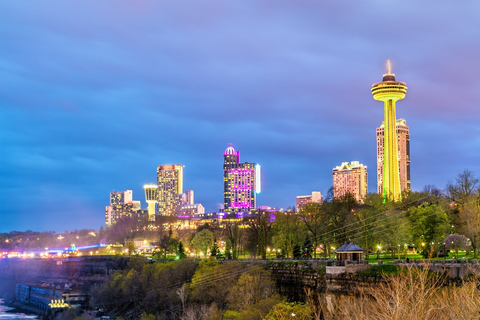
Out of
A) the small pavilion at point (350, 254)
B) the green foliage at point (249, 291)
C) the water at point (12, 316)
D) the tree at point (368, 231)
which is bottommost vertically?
the water at point (12, 316)

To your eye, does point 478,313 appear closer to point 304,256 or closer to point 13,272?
point 304,256

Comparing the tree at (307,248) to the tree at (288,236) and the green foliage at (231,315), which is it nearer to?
the tree at (288,236)

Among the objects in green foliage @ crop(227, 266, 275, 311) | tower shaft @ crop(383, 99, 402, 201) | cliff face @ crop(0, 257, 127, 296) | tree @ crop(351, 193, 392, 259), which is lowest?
cliff face @ crop(0, 257, 127, 296)

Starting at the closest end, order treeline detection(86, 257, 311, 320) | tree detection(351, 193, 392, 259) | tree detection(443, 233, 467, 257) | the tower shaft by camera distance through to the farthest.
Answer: treeline detection(86, 257, 311, 320) → tree detection(443, 233, 467, 257) → tree detection(351, 193, 392, 259) → the tower shaft

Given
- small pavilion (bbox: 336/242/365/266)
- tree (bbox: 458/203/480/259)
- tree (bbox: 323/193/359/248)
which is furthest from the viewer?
tree (bbox: 323/193/359/248)

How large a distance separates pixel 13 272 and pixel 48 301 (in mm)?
68508

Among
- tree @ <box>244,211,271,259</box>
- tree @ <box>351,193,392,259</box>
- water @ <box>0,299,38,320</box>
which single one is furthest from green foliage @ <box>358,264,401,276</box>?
water @ <box>0,299,38,320</box>

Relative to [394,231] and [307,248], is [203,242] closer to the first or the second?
→ [307,248]

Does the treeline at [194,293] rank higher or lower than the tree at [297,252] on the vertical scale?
lower

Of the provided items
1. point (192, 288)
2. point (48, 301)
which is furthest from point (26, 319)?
point (192, 288)

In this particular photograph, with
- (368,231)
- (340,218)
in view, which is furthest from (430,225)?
(340,218)

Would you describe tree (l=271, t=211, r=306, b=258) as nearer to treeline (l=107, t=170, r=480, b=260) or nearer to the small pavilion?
treeline (l=107, t=170, r=480, b=260)

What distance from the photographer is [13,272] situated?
16912 centimetres

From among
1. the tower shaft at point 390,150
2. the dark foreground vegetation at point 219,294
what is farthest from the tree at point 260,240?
the tower shaft at point 390,150
